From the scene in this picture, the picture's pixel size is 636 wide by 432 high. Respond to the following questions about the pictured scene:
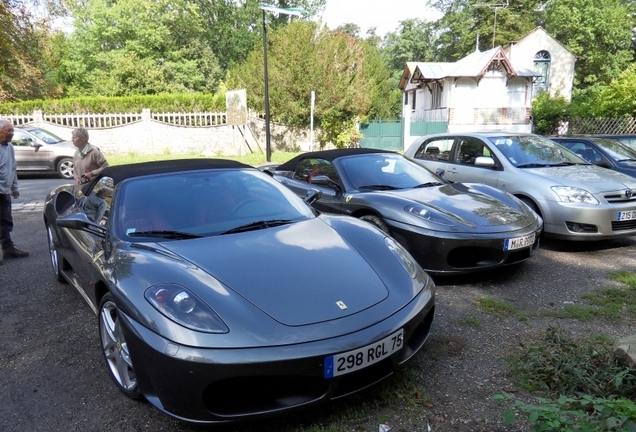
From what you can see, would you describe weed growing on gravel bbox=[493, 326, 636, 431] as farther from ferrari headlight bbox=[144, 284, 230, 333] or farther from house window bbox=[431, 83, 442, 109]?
house window bbox=[431, 83, 442, 109]

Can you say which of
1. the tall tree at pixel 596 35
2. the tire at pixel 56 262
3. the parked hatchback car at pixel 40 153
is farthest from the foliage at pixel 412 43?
the tire at pixel 56 262

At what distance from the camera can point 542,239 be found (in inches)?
253

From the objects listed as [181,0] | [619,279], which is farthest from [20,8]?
[181,0]

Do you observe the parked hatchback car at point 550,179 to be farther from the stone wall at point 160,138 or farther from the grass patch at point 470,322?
the stone wall at point 160,138

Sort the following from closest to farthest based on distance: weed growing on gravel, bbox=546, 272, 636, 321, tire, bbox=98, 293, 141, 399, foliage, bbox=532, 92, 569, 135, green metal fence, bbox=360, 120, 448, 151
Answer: tire, bbox=98, 293, 141, 399
weed growing on gravel, bbox=546, 272, 636, 321
foliage, bbox=532, 92, 569, 135
green metal fence, bbox=360, 120, 448, 151

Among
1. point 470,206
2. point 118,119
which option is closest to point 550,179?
point 470,206

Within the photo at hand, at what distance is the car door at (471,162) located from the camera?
22.3 ft

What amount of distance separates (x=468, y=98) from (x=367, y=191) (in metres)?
28.0

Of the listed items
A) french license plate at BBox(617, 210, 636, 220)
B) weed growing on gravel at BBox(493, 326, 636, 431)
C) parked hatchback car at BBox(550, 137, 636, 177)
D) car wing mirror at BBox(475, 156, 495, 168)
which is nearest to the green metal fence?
parked hatchback car at BBox(550, 137, 636, 177)

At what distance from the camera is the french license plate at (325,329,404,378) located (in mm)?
2273

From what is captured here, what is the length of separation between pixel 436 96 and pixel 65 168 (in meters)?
25.9

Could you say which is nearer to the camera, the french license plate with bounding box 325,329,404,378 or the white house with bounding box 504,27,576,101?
the french license plate with bounding box 325,329,404,378

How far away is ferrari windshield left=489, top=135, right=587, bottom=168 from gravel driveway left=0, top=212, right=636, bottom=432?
5.35 ft

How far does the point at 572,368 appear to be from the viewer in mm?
2768
